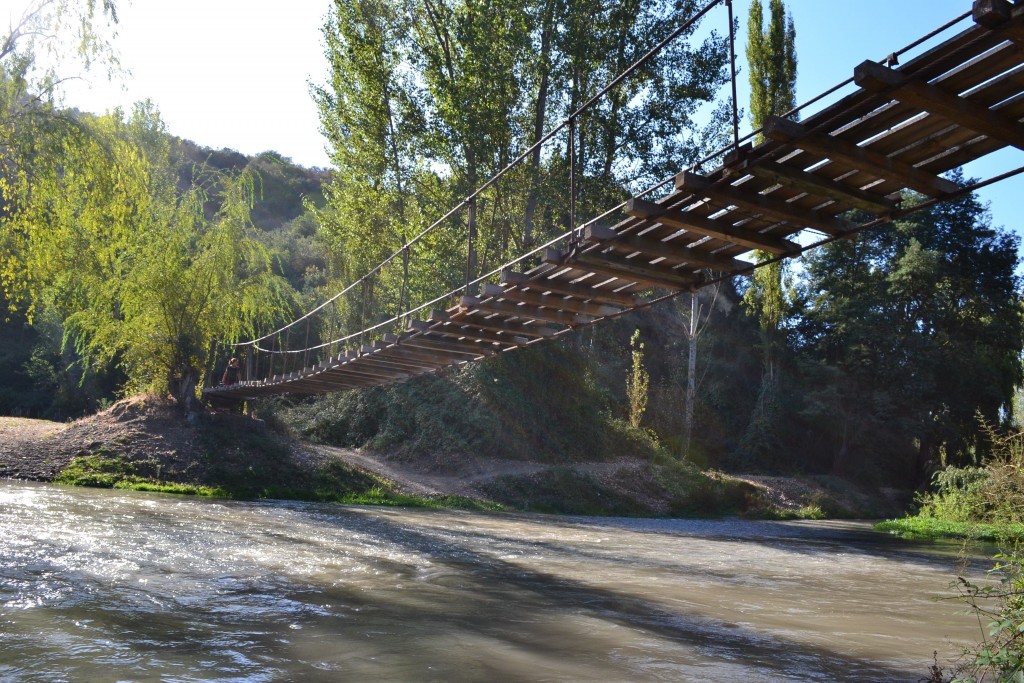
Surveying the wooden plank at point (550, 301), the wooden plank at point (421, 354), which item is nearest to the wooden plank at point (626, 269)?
the wooden plank at point (550, 301)

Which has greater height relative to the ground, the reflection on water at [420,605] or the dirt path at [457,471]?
the dirt path at [457,471]

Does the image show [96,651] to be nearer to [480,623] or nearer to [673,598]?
[480,623]

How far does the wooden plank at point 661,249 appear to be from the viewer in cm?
530

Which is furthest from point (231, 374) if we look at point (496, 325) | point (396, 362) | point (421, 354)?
point (496, 325)

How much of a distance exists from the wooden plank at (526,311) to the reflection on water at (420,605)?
6.74 ft

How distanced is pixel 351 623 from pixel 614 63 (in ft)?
40.0

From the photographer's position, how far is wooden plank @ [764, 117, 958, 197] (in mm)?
3865

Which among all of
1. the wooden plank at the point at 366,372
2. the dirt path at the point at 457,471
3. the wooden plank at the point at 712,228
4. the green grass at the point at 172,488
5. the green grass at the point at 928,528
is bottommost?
the green grass at the point at 928,528

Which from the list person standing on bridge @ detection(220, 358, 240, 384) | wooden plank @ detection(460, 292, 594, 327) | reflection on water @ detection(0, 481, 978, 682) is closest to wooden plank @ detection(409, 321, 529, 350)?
wooden plank @ detection(460, 292, 594, 327)

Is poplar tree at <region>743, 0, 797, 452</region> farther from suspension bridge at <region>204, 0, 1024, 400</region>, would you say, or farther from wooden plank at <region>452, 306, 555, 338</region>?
suspension bridge at <region>204, 0, 1024, 400</region>

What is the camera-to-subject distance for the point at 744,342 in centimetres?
2606

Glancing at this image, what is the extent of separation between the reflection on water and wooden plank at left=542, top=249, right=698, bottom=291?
84.4 inches

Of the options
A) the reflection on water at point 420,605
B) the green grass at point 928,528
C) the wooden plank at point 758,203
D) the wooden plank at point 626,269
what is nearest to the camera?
the reflection on water at point 420,605

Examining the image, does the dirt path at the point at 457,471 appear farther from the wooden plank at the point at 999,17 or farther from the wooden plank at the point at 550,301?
the wooden plank at the point at 999,17
